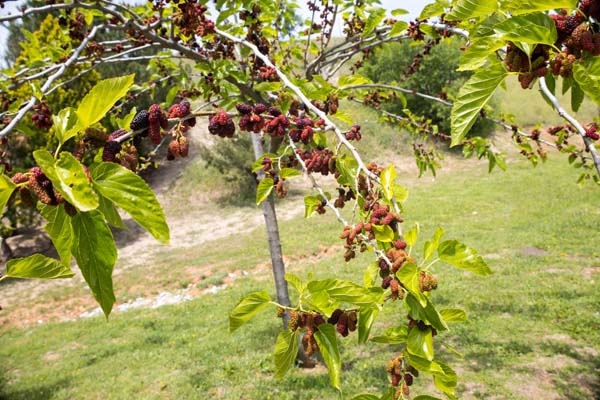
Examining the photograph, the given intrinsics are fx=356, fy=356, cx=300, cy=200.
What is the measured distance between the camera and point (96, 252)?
57cm

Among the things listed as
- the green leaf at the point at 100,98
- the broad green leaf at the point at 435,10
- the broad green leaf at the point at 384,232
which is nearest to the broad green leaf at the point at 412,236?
the broad green leaf at the point at 384,232

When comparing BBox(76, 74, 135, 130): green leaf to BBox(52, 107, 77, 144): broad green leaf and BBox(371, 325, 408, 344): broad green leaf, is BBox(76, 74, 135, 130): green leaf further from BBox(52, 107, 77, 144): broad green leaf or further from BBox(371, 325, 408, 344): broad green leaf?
BBox(371, 325, 408, 344): broad green leaf

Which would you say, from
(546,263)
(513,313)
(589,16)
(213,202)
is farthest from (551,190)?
(589,16)

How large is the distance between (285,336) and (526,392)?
3.53 metres

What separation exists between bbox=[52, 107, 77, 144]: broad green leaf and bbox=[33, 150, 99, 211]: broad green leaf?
10cm

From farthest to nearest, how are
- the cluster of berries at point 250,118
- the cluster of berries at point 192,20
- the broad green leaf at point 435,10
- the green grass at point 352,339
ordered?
1. the green grass at point 352,339
2. the cluster of berries at point 192,20
3. the broad green leaf at point 435,10
4. the cluster of berries at point 250,118

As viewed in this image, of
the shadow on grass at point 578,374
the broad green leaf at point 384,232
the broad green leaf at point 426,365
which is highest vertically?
the broad green leaf at point 384,232

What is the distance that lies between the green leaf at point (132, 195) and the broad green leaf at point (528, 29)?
640 mm

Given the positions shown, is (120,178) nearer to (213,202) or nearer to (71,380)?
(71,380)

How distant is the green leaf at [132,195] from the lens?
53cm

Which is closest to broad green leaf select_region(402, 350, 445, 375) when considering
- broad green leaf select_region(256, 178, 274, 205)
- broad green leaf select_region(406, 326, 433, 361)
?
broad green leaf select_region(406, 326, 433, 361)

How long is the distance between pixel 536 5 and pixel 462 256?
0.49 m

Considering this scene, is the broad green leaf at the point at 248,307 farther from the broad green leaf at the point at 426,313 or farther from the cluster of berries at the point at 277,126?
the cluster of berries at the point at 277,126

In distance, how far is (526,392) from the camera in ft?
10.8
